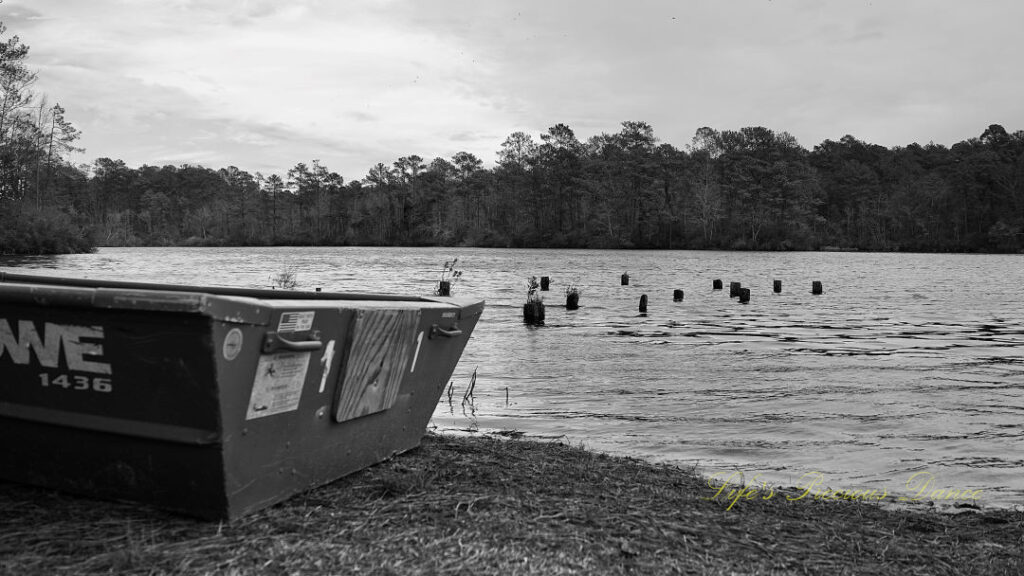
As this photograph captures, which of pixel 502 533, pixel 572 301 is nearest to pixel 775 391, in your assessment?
pixel 502 533

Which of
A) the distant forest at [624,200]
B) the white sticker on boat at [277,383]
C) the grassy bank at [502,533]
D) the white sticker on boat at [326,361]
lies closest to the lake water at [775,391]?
the grassy bank at [502,533]

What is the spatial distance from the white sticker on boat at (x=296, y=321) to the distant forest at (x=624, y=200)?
255ft

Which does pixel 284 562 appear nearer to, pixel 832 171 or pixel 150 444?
pixel 150 444

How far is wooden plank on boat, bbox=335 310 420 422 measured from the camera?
4.94 metres

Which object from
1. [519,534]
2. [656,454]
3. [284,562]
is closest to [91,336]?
[284,562]

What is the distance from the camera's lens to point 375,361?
5.20 meters

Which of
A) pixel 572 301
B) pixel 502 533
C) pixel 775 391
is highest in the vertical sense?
pixel 502 533

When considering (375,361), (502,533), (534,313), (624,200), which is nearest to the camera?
(502,533)

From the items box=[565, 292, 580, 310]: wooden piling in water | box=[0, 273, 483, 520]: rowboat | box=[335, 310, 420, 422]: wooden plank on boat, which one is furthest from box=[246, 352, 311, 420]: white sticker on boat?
box=[565, 292, 580, 310]: wooden piling in water

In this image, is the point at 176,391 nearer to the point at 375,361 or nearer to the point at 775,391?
the point at 375,361

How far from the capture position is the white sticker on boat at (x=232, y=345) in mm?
3863

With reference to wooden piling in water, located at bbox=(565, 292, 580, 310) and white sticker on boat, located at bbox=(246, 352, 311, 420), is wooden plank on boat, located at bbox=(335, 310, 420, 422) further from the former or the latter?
wooden piling in water, located at bbox=(565, 292, 580, 310)

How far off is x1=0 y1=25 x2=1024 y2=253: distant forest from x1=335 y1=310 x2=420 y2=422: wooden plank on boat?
76.7 m

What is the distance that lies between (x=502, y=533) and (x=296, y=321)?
1528mm
